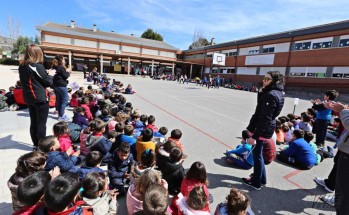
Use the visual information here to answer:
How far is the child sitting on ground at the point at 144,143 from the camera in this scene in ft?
11.6

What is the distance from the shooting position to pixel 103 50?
38.7 metres

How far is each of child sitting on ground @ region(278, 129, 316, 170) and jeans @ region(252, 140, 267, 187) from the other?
1425 millimetres

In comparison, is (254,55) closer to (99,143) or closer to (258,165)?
(258,165)

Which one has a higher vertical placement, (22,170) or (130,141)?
(22,170)

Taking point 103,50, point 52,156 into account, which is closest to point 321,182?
point 52,156

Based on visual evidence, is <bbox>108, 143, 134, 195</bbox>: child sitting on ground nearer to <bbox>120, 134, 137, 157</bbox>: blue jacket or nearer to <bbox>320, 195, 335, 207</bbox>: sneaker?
<bbox>120, 134, 137, 157</bbox>: blue jacket

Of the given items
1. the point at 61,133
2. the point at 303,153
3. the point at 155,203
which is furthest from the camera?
the point at 303,153

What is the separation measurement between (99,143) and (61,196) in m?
2.05

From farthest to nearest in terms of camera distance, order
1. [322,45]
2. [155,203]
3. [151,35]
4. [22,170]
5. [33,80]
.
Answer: [151,35] < [322,45] < [33,80] < [22,170] < [155,203]

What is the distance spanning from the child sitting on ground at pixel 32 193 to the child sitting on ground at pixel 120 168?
1272 millimetres

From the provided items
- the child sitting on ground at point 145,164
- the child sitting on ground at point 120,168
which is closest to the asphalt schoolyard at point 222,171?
the child sitting on ground at point 120,168

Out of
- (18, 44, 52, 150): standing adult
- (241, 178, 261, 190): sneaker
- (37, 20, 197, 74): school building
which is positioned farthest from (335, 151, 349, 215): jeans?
(37, 20, 197, 74): school building

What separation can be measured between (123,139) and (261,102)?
265 cm

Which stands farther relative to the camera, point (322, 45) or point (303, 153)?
point (322, 45)
